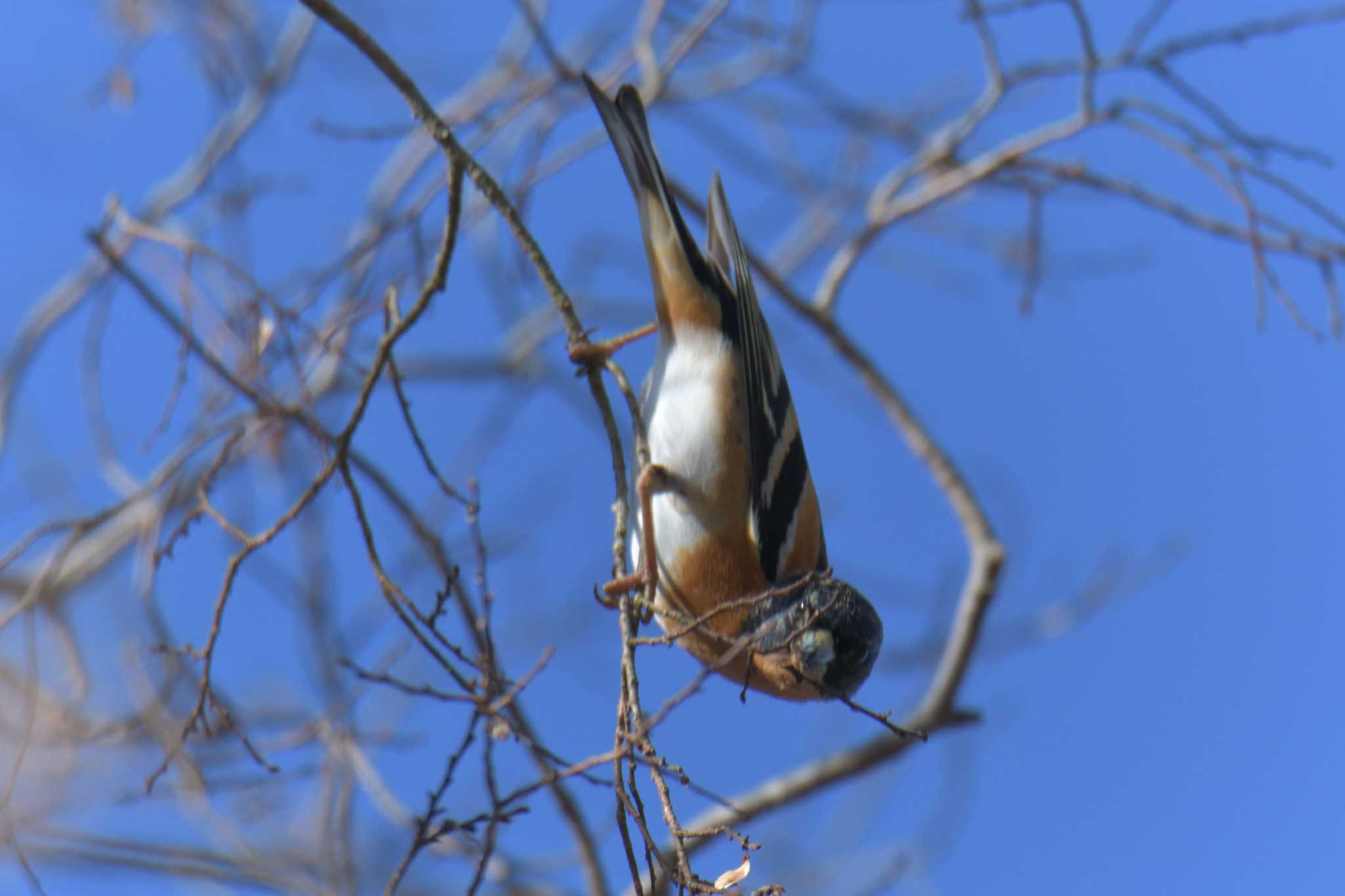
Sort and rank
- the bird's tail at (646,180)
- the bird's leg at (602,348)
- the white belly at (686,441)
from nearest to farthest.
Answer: the bird's leg at (602,348)
the white belly at (686,441)
the bird's tail at (646,180)

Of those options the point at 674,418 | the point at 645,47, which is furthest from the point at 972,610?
the point at 645,47

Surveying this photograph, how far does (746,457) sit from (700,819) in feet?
6.27

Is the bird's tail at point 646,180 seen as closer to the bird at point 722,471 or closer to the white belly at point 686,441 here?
the bird at point 722,471

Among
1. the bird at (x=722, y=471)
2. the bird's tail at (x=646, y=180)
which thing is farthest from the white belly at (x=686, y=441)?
the bird's tail at (x=646, y=180)

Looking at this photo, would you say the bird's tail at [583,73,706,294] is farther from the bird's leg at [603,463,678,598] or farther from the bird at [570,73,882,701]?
the bird's leg at [603,463,678,598]

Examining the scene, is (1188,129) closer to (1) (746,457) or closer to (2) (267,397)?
(1) (746,457)

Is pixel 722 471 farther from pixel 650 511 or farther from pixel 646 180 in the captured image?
pixel 646 180

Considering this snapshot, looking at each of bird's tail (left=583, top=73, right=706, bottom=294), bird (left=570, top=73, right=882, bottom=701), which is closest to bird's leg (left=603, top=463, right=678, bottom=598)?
bird (left=570, top=73, right=882, bottom=701)

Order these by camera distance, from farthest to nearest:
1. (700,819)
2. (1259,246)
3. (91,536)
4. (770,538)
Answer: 1. (91,536)
2. (700,819)
3. (770,538)
4. (1259,246)

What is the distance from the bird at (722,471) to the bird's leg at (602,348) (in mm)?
10

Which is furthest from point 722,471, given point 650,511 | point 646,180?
point 646,180

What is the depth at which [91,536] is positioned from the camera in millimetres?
5570

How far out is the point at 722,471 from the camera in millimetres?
3479

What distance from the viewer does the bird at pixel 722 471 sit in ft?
10.4
